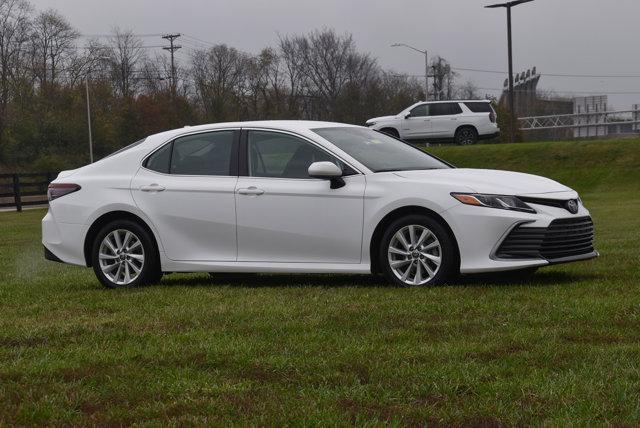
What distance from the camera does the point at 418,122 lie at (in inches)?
1597

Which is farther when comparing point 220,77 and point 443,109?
point 220,77

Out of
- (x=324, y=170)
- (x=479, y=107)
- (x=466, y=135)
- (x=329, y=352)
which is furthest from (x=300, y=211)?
(x=466, y=135)

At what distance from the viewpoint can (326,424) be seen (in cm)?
436

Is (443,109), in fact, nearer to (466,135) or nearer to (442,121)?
(442,121)

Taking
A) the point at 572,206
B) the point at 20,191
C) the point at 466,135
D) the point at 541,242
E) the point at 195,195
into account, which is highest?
the point at 466,135

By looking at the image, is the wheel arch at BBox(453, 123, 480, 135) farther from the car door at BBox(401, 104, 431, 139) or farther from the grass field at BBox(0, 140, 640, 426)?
the grass field at BBox(0, 140, 640, 426)

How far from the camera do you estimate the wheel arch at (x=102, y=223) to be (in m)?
10.1

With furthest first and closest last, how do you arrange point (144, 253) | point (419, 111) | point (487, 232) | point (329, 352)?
point (419, 111) → point (144, 253) → point (487, 232) → point (329, 352)

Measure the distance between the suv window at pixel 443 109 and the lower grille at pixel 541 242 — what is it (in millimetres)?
31881

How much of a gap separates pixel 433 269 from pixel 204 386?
4.11 meters

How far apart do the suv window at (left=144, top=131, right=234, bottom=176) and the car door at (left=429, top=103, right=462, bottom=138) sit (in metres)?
30.8

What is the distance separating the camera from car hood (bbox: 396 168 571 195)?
8.87 metres

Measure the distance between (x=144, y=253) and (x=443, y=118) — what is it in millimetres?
31607

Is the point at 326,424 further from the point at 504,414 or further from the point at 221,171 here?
the point at 221,171
